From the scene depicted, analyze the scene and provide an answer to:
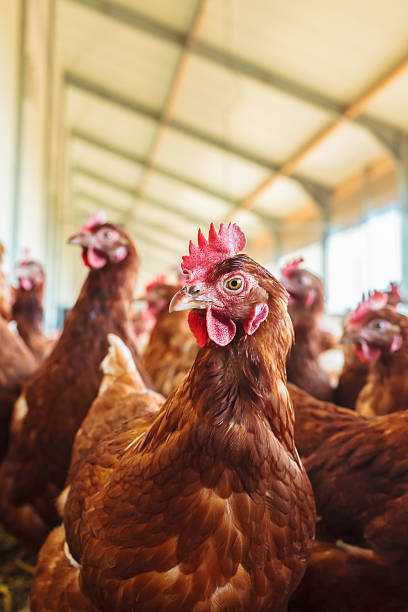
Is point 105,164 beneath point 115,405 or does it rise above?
above

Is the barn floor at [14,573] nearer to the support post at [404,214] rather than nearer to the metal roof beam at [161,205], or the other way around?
the support post at [404,214]

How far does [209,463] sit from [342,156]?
372 inches

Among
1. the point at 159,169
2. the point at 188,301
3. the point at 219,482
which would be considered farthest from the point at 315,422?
the point at 159,169

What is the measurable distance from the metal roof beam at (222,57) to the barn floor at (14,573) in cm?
694

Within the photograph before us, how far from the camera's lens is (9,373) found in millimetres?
2277

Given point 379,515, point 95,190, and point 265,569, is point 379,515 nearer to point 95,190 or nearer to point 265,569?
point 265,569

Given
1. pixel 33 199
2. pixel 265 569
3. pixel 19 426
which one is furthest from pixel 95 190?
pixel 265 569

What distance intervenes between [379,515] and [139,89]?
9.91 m

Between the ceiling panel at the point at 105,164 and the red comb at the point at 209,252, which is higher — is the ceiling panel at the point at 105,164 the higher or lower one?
the higher one

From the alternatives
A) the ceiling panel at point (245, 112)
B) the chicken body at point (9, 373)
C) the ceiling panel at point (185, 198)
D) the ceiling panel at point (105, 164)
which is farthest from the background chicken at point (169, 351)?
the ceiling panel at point (105, 164)

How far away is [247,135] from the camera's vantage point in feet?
32.2

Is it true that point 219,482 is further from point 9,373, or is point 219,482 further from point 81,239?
point 9,373

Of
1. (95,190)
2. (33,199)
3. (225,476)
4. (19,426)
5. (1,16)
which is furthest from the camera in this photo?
(95,190)

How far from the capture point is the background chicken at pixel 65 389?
1.84 metres
